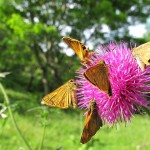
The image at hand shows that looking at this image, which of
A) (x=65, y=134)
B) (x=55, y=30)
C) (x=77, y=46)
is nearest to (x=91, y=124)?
(x=77, y=46)

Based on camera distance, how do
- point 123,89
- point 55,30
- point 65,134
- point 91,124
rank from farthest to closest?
1. point 55,30
2. point 65,134
3. point 123,89
4. point 91,124

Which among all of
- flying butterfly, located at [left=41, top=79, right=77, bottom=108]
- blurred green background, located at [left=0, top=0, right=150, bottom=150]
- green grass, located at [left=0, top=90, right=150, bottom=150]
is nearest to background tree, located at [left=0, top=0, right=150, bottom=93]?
blurred green background, located at [left=0, top=0, right=150, bottom=150]

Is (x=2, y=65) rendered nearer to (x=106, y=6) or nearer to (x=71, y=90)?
(x=106, y=6)

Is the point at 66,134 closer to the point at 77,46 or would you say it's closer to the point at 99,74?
the point at 77,46

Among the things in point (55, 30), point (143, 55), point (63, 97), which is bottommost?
point (63, 97)

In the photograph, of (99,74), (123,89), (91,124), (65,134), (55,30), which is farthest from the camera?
(55,30)

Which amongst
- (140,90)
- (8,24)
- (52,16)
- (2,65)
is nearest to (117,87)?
(140,90)

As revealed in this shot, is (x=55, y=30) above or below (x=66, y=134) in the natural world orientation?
above
